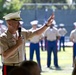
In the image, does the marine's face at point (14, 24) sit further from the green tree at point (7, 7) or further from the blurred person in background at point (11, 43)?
the green tree at point (7, 7)

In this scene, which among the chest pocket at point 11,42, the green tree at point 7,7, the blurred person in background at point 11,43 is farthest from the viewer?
the green tree at point 7,7

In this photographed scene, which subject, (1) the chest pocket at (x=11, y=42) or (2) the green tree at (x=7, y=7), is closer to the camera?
(1) the chest pocket at (x=11, y=42)

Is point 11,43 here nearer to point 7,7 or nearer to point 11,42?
point 11,42

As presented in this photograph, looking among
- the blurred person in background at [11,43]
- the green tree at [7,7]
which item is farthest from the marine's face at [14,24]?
the green tree at [7,7]

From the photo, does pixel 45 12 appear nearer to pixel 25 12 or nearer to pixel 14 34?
pixel 25 12

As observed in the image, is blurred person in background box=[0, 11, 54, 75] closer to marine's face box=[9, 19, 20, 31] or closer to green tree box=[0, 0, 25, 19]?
marine's face box=[9, 19, 20, 31]

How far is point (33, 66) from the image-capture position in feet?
8.72

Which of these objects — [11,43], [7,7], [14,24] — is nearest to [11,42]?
[11,43]

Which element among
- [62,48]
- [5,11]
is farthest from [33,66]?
[5,11]

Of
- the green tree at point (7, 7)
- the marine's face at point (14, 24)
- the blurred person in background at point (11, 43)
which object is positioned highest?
the green tree at point (7, 7)

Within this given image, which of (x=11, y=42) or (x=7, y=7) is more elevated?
(x=7, y=7)

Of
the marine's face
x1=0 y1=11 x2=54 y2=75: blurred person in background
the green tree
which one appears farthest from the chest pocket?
the green tree

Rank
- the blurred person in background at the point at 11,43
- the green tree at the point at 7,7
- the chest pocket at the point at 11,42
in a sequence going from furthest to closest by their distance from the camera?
1. the green tree at the point at 7,7
2. the chest pocket at the point at 11,42
3. the blurred person in background at the point at 11,43

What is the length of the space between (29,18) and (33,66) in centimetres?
2559
